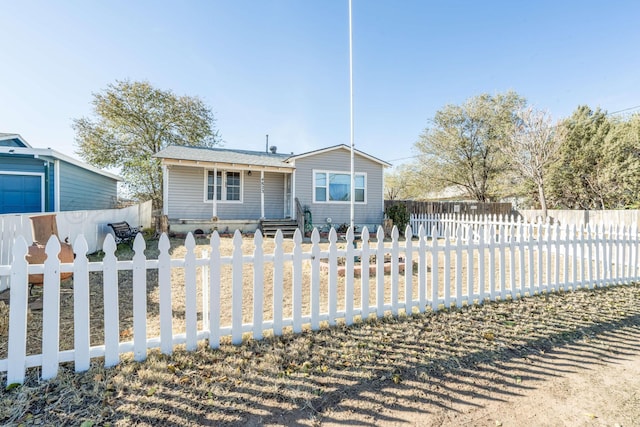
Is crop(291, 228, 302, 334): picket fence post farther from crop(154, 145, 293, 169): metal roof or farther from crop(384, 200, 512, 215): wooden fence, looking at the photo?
crop(384, 200, 512, 215): wooden fence

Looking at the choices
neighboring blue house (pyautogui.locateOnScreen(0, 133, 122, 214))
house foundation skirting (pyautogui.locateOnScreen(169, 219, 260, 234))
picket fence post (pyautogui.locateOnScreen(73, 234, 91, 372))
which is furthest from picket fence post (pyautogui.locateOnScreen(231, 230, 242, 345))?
neighboring blue house (pyautogui.locateOnScreen(0, 133, 122, 214))

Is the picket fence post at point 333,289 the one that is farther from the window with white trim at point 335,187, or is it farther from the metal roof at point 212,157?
the window with white trim at point 335,187

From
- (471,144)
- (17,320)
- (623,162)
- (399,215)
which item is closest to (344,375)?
(17,320)

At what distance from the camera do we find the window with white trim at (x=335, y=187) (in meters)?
13.5

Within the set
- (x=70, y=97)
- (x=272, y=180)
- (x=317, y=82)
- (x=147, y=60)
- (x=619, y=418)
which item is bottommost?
(x=619, y=418)

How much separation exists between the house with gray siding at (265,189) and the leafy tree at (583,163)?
13.6 metres

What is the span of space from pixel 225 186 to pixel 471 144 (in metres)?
17.6

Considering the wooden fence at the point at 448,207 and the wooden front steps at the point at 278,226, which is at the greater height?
the wooden fence at the point at 448,207

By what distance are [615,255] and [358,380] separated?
5927 millimetres

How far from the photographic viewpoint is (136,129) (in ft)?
75.2

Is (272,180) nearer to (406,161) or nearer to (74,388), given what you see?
(74,388)

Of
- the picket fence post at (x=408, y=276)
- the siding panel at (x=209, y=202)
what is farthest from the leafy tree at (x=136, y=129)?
the picket fence post at (x=408, y=276)

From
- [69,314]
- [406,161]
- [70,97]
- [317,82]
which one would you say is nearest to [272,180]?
[317,82]

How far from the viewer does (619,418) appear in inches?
77.0
